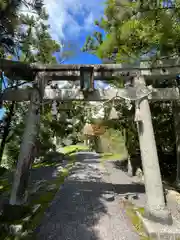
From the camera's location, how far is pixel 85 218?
442 centimetres

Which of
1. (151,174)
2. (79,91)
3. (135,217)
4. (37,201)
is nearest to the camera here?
(151,174)

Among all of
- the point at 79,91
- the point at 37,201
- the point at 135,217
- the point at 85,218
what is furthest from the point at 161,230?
the point at 79,91

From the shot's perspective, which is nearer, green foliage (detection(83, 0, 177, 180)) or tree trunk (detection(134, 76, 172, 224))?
tree trunk (detection(134, 76, 172, 224))

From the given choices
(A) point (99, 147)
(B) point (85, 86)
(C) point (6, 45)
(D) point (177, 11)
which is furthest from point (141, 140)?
(A) point (99, 147)

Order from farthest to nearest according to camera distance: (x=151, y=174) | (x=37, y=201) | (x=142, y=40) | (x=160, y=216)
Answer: (x=142, y=40) → (x=37, y=201) → (x=151, y=174) → (x=160, y=216)

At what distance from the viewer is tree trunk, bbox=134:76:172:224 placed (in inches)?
161

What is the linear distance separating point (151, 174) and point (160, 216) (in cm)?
88

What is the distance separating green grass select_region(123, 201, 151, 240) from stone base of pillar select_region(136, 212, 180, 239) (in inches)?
3.9

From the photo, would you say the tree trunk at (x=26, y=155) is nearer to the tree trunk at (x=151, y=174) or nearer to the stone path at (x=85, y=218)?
the stone path at (x=85, y=218)

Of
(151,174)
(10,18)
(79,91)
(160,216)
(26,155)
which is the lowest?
(160,216)

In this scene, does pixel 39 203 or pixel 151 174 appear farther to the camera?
pixel 39 203

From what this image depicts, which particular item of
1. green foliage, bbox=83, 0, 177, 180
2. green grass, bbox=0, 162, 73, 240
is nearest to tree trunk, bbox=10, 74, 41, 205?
green grass, bbox=0, 162, 73, 240

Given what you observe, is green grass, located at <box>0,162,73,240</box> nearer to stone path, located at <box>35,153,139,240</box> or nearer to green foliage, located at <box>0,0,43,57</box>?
stone path, located at <box>35,153,139,240</box>

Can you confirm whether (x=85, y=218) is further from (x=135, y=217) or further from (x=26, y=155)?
(x=26, y=155)
